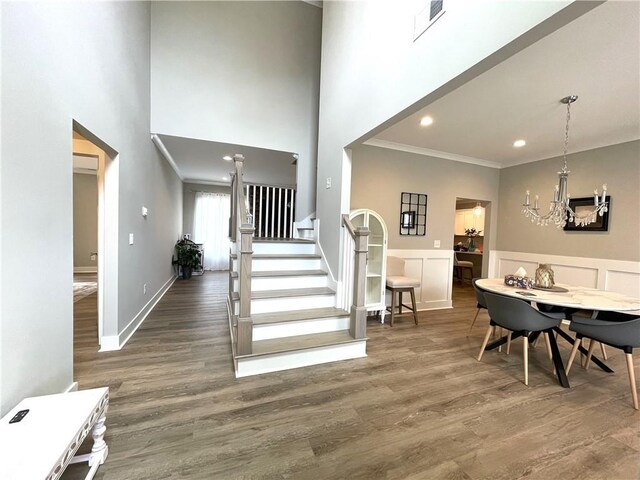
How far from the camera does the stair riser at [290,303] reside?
9.14 feet

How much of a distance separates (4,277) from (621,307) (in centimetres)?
414

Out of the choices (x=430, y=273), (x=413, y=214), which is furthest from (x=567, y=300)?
(x=413, y=214)

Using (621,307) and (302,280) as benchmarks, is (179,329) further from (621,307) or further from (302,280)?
(621,307)

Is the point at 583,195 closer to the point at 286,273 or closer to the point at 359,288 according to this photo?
the point at 359,288

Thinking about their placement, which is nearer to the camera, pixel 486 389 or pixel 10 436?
pixel 10 436

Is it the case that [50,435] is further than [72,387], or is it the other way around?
[72,387]

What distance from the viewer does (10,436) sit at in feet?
3.56

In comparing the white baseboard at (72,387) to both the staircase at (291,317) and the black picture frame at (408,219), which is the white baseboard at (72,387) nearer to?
the staircase at (291,317)

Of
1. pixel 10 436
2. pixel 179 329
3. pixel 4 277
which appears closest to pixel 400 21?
pixel 4 277

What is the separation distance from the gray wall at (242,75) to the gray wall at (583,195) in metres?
3.79

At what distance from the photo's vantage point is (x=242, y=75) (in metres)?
3.89

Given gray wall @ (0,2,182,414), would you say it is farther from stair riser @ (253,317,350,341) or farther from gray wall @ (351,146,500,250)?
gray wall @ (351,146,500,250)

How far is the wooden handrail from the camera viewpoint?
2637 millimetres

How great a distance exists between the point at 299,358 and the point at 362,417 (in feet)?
2.64
